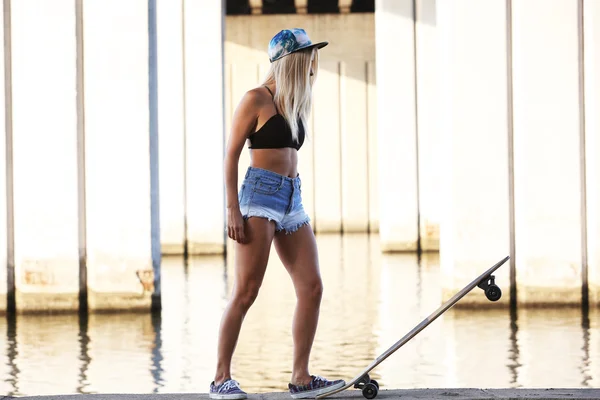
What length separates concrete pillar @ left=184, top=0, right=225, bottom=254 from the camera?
2169 centimetres

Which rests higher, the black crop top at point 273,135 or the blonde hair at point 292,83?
the blonde hair at point 292,83

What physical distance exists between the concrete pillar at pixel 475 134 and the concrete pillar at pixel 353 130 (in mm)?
20694

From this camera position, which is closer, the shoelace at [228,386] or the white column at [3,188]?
the shoelace at [228,386]

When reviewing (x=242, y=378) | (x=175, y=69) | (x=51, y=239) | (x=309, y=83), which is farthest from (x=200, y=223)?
(x=309, y=83)

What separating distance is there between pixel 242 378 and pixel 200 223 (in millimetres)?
13919

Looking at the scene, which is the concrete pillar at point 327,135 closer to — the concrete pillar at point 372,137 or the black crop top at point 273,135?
the concrete pillar at point 372,137

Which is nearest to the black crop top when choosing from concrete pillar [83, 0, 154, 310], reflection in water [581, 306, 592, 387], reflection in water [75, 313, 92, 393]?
reflection in water [75, 313, 92, 393]

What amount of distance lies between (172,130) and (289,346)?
12824mm

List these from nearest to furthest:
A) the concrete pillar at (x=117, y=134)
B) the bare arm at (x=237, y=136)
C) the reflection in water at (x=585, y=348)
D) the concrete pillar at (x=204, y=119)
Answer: the bare arm at (x=237, y=136), the reflection in water at (x=585, y=348), the concrete pillar at (x=117, y=134), the concrete pillar at (x=204, y=119)

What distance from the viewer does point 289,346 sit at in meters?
9.55

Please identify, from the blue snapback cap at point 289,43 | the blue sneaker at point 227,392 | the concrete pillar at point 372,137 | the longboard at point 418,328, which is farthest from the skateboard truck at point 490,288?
the concrete pillar at point 372,137

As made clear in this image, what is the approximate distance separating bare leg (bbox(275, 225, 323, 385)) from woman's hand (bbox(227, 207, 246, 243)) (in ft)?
0.81

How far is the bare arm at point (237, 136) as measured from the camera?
5.61m

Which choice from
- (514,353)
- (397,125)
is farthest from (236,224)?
(397,125)
